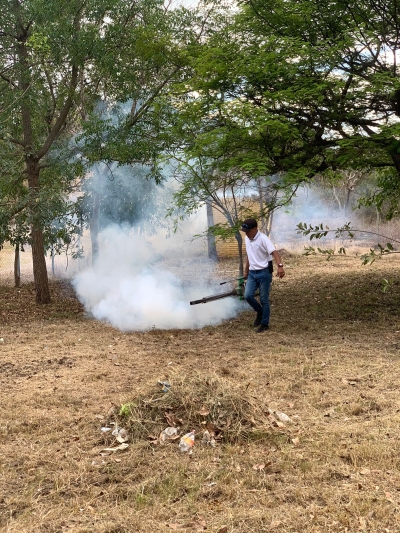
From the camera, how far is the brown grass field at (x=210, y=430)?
3004mm

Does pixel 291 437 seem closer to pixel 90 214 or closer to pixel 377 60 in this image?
pixel 377 60

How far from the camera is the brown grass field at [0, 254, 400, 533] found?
300 cm

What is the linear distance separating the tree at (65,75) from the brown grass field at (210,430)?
4.54m

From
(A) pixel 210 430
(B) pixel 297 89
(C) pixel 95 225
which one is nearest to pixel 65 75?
(C) pixel 95 225

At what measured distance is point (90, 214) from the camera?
12.5 metres

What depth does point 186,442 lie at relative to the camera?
388 centimetres

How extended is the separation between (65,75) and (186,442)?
9434 mm

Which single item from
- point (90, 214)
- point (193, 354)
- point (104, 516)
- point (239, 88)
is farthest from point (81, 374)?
point (90, 214)

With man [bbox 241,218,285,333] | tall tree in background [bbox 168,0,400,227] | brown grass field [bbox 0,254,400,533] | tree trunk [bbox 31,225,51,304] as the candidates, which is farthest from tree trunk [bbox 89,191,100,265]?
man [bbox 241,218,285,333]

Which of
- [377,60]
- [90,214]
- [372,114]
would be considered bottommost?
[90,214]

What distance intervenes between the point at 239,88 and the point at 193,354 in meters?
4.42

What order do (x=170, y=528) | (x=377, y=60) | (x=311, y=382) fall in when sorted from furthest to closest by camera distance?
(x=377, y=60) < (x=311, y=382) < (x=170, y=528)

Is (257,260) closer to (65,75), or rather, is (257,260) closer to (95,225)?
(95,225)

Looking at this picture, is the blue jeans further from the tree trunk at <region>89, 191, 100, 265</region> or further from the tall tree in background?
the tree trunk at <region>89, 191, 100, 265</region>
